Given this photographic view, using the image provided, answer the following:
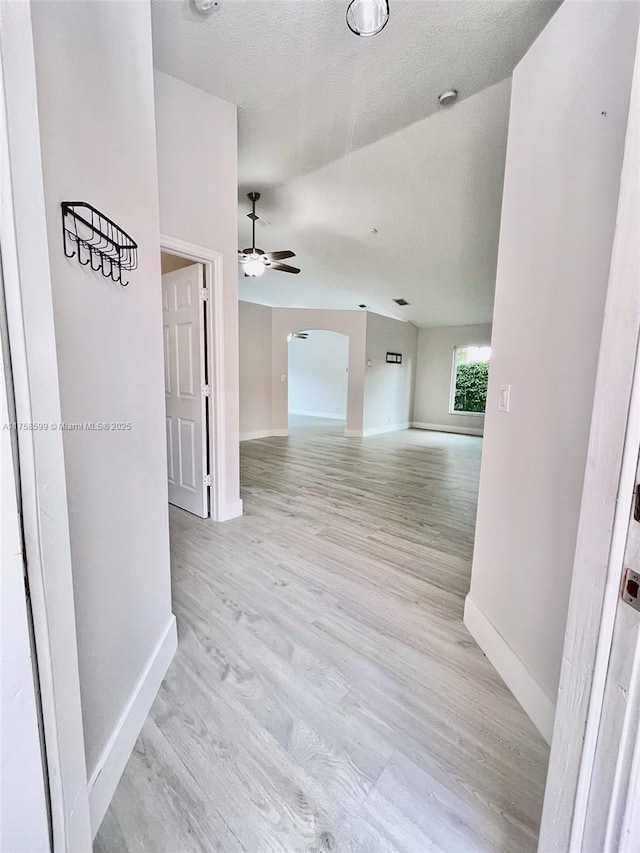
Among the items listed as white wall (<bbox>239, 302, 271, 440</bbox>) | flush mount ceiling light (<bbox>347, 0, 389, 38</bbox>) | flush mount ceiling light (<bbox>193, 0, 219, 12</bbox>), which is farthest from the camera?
white wall (<bbox>239, 302, 271, 440</bbox>)

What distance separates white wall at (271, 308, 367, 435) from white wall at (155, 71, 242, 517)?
425cm

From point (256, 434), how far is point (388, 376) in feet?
11.0

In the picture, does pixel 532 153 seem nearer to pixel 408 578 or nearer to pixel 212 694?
pixel 408 578

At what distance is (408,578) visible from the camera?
7.08 feet

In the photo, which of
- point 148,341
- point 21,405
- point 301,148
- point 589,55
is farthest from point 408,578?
Result: point 301,148

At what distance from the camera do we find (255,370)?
6.73m

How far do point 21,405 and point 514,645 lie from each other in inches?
70.3

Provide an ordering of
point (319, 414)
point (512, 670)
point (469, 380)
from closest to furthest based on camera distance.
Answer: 1. point (512, 670)
2. point (469, 380)
3. point (319, 414)

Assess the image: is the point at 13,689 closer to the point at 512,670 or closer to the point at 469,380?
→ the point at 512,670

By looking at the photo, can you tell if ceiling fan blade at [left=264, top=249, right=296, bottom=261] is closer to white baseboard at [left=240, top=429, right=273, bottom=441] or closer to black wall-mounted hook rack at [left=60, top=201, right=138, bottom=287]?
black wall-mounted hook rack at [left=60, top=201, right=138, bottom=287]

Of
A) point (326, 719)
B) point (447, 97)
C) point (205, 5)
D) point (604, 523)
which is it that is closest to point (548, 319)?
point (604, 523)

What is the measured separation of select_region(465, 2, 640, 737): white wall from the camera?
3.44 ft

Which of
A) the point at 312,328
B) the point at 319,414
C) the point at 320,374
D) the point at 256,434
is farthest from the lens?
the point at 319,414

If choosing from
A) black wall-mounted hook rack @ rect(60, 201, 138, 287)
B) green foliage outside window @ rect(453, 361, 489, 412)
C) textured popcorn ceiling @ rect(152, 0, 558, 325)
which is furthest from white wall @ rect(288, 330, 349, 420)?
black wall-mounted hook rack @ rect(60, 201, 138, 287)
